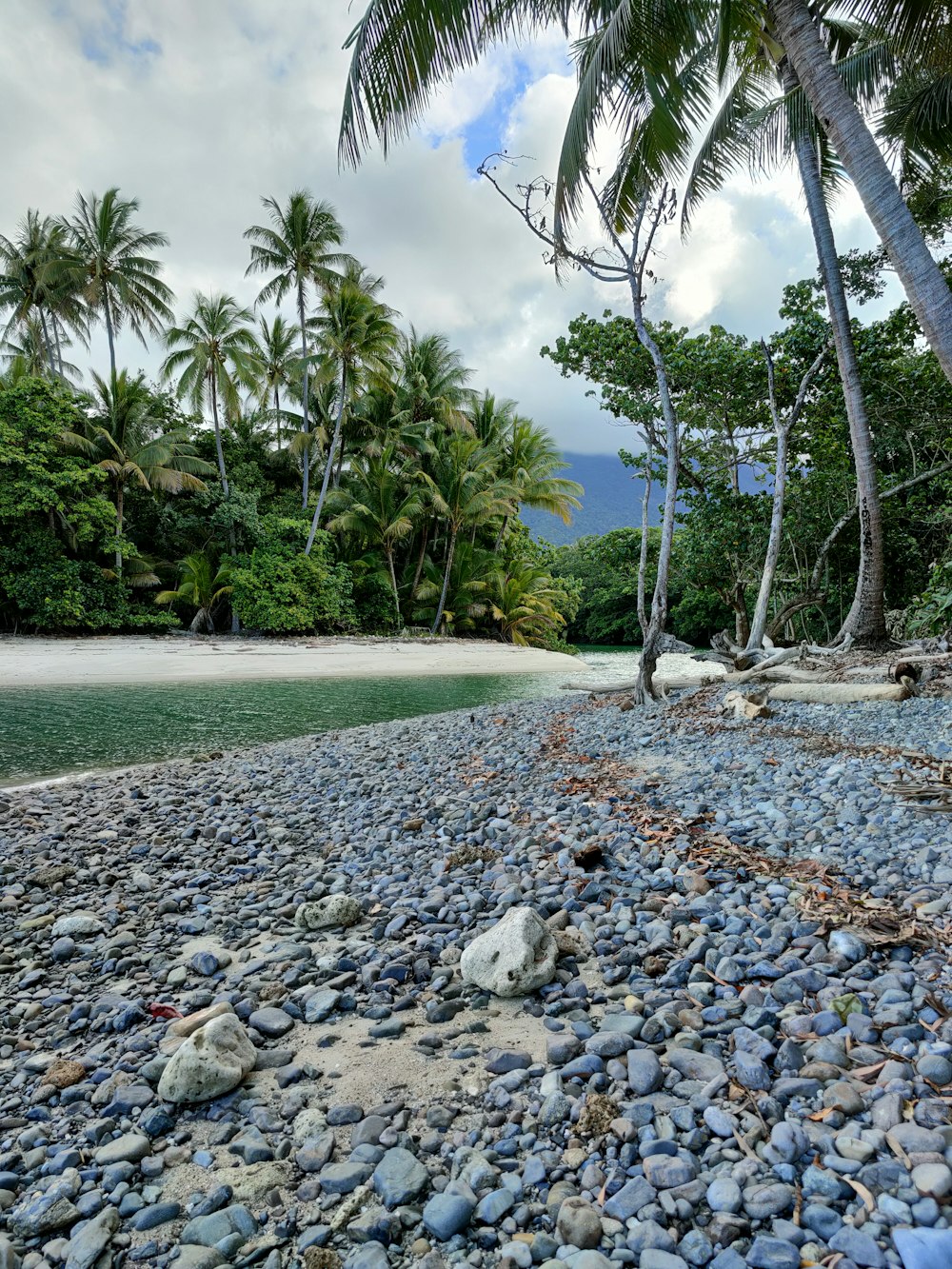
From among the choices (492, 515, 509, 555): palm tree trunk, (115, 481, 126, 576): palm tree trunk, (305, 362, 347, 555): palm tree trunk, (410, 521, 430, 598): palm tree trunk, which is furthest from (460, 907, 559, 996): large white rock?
(492, 515, 509, 555): palm tree trunk

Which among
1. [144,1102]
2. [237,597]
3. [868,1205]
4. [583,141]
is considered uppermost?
[583,141]

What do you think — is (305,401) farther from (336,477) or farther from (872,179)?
(872,179)

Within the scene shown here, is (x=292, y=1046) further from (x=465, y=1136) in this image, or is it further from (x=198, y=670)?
(x=198, y=670)

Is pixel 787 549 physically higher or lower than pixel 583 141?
A: lower

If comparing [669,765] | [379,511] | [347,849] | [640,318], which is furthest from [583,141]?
[379,511]

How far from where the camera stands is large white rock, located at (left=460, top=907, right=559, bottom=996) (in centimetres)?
258

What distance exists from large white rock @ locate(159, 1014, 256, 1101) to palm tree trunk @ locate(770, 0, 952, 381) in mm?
7139

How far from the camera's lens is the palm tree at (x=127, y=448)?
24.1 m

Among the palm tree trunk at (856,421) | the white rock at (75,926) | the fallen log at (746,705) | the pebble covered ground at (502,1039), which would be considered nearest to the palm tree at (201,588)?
the palm tree trunk at (856,421)

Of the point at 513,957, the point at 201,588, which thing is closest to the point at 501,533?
the point at 201,588

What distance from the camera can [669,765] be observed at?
5668mm

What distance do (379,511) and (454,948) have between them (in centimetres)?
2631

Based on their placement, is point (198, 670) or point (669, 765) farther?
point (198, 670)

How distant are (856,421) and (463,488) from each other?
20023 millimetres
